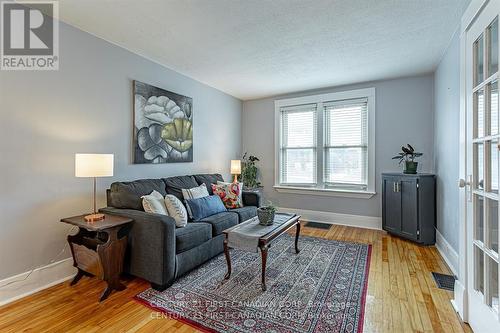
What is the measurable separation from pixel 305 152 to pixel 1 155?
4255 millimetres

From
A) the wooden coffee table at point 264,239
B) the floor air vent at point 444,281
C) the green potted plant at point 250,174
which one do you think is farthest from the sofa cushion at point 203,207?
the floor air vent at point 444,281

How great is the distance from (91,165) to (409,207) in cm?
396

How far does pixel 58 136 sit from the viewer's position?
7.84ft

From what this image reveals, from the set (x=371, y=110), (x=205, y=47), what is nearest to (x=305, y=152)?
(x=371, y=110)

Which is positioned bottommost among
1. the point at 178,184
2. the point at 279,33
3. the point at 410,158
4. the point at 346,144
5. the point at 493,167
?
the point at 178,184

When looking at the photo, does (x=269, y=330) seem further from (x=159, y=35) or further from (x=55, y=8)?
(x=55, y=8)

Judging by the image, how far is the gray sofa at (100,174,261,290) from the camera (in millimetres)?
2168

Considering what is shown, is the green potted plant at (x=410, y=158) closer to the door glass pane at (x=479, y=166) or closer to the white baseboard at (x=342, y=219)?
the white baseboard at (x=342, y=219)

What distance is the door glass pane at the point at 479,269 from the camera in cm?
160

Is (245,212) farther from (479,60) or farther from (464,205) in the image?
(479,60)

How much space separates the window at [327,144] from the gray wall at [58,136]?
2749 millimetres

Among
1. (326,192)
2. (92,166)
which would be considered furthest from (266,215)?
(326,192)

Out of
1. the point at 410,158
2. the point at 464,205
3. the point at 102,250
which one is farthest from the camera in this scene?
the point at 410,158

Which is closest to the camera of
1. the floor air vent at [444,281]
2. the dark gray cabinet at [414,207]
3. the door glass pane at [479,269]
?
the door glass pane at [479,269]
